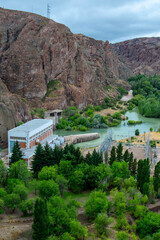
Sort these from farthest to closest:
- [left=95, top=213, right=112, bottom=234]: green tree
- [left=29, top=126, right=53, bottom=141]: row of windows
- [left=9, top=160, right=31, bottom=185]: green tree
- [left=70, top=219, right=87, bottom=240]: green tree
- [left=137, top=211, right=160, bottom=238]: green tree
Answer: [left=29, top=126, right=53, bottom=141]: row of windows < [left=9, top=160, right=31, bottom=185]: green tree < [left=137, top=211, right=160, bottom=238]: green tree < [left=95, top=213, right=112, bottom=234]: green tree < [left=70, top=219, right=87, bottom=240]: green tree

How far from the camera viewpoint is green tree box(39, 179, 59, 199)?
25.8 metres

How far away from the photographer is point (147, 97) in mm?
108000

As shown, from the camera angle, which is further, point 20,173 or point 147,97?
point 147,97

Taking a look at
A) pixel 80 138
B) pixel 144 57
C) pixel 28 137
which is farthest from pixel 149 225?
pixel 144 57

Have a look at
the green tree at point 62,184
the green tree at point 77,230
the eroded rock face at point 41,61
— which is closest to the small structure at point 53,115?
Answer: the eroded rock face at point 41,61

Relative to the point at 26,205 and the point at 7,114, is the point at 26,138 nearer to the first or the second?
the point at 7,114

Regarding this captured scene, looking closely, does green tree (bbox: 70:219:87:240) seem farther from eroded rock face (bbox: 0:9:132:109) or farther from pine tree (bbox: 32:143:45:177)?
eroded rock face (bbox: 0:9:132:109)

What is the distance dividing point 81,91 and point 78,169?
59657mm

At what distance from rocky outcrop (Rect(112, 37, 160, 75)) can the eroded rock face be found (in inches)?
3480

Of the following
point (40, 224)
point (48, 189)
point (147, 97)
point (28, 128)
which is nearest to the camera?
point (40, 224)

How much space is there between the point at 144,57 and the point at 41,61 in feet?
404

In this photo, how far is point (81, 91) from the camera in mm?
89125

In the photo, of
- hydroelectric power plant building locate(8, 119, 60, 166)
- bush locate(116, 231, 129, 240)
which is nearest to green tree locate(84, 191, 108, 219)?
bush locate(116, 231, 129, 240)

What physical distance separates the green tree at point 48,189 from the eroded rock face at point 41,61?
2054 inches
